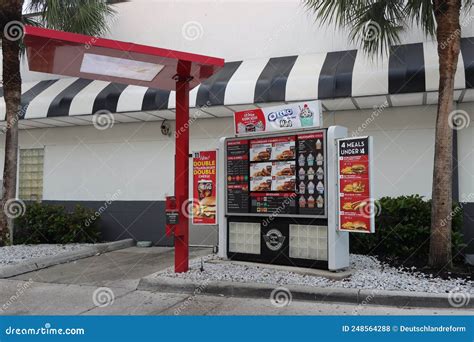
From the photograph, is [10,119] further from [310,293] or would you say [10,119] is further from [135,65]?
[310,293]

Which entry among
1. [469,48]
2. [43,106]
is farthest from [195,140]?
[469,48]

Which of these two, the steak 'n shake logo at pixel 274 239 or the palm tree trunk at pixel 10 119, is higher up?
the palm tree trunk at pixel 10 119

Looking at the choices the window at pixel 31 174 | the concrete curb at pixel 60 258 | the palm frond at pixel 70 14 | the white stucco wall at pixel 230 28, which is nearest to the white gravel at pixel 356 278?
the concrete curb at pixel 60 258

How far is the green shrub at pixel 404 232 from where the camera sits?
8.20 m

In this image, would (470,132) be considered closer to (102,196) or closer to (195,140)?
(195,140)

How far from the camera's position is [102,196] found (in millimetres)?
12680

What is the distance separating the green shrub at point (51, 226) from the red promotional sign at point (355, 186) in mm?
7122

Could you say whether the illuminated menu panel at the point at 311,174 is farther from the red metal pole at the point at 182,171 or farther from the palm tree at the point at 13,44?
the palm tree at the point at 13,44

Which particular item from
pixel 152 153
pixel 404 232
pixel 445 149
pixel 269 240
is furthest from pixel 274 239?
pixel 152 153

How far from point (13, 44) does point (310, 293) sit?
28.2 ft

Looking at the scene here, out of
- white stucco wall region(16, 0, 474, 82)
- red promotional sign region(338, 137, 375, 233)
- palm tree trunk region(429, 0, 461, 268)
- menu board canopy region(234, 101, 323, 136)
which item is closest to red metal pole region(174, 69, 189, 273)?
menu board canopy region(234, 101, 323, 136)

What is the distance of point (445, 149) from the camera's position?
23.9 feet

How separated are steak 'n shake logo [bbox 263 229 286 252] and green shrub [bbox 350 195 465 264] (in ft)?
6.74

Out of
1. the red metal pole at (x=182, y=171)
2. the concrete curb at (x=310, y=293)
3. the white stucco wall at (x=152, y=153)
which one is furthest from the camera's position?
the white stucco wall at (x=152, y=153)
